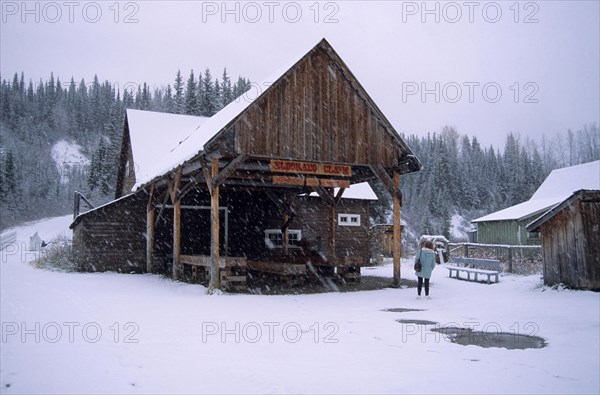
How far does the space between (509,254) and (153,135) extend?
748 inches

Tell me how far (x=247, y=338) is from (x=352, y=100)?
10.2 m

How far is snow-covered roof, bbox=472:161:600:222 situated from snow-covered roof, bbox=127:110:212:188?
19.9 metres

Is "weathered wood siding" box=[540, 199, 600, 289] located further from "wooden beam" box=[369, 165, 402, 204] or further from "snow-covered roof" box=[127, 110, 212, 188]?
"snow-covered roof" box=[127, 110, 212, 188]

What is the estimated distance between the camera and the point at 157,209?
2294 centimetres

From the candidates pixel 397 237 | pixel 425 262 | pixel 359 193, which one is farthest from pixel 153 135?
pixel 425 262

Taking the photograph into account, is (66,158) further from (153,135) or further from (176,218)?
(176,218)

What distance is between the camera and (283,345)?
25.6ft

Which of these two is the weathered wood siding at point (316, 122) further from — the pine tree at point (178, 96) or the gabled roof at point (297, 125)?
the pine tree at point (178, 96)

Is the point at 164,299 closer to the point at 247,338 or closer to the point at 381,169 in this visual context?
the point at 247,338

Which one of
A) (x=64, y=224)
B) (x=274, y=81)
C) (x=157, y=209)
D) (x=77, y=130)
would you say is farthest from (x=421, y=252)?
(x=77, y=130)

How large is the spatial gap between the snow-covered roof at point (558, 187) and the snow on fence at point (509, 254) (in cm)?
335

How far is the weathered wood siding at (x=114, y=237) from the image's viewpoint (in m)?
21.3

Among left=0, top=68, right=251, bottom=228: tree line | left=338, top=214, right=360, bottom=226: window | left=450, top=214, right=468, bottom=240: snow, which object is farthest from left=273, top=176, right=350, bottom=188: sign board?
left=450, top=214, right=468, bottom=240: snow

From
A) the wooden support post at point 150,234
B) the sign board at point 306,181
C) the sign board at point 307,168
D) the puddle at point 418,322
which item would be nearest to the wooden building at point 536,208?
the sign board at point 306,181
